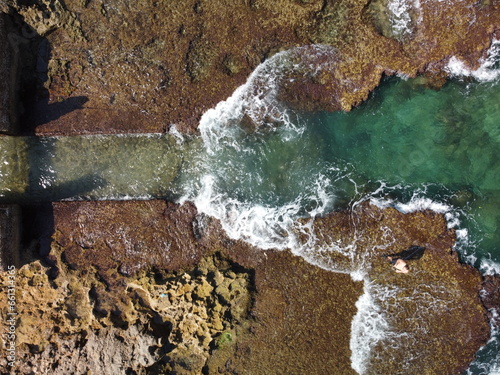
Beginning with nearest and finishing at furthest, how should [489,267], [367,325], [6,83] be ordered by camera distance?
[6,83], [367,325], [489,267]

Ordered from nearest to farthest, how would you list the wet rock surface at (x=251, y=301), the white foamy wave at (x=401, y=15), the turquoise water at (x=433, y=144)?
the wet rock surface at (x=251, y=301) → the white foamy wave at (x=401, y=15) → the turquoise water at (x=433, y=144)

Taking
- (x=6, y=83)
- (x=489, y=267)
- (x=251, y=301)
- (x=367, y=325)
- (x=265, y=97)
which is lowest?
(x=367, y=325)

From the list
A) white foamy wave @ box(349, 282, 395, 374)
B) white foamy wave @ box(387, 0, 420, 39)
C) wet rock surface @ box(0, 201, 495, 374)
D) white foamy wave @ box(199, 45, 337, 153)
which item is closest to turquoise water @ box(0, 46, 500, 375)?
white foamy wave @ box(199, 45, 337, 153)

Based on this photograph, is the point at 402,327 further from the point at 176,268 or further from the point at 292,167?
the point at 176,268

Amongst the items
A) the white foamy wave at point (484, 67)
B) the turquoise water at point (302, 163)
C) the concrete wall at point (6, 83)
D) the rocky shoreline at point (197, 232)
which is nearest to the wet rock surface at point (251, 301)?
the rocky shoreline at point (197, 232)

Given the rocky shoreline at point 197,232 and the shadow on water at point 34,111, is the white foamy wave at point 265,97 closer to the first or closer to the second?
the rocky shoreline at point 197,232

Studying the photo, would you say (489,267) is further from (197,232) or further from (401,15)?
(197,232)

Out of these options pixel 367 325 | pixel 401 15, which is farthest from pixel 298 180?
pixel 401 15
